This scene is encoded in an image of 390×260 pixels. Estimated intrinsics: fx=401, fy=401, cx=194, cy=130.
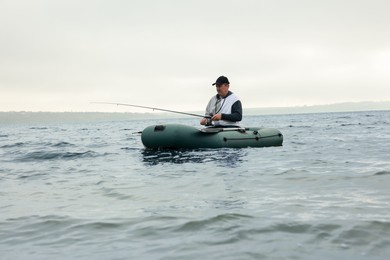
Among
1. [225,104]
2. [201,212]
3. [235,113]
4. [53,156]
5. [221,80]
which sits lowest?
[53,156]

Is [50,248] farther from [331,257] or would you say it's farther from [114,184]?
[114,184]

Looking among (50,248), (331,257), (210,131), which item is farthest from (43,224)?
(210,131)

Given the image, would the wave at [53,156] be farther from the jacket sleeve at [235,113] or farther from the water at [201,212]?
the jacket sleeve at [235,113]

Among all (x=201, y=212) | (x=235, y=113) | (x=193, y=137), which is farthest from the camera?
(x=235, y=113)

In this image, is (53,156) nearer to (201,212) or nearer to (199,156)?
(199,156)

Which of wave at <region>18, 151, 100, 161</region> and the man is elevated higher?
the man

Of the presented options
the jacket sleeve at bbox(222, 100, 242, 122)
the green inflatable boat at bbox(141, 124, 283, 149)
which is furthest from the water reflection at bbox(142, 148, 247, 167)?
the jacket sleeve at bbox(222, 100, 242, 122)

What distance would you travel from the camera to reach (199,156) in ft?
36.1

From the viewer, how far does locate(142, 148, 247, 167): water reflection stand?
10023 mm

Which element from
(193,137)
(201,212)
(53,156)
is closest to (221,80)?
(193,137)

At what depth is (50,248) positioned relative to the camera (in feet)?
12.5

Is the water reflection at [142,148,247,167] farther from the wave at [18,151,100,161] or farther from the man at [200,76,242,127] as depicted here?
the wave at [18,151,100,161]

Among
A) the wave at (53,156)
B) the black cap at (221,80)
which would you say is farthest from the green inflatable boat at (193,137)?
the wave at (53,156)

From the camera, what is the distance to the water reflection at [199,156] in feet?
32.9
